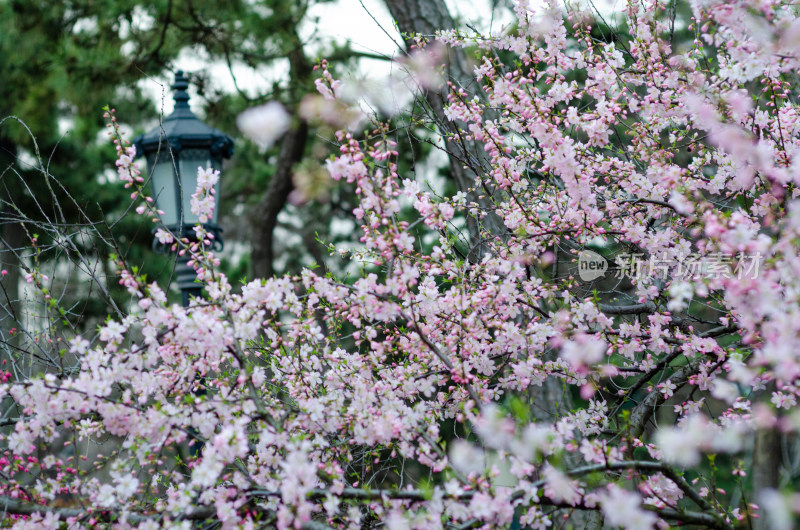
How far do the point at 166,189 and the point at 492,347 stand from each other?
2301 millimetres

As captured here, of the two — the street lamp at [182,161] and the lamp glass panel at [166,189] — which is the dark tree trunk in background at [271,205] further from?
the lamp glass panel at [166,189]

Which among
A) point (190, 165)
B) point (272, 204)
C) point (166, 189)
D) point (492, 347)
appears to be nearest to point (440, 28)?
point (190, 165)

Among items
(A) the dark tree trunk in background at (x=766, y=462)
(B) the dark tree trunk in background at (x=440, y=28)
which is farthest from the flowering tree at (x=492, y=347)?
(A) the dark tree trunk in background at (x=766, y=462)

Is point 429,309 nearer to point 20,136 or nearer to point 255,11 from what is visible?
point 255,11

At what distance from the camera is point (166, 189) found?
13.1 feet

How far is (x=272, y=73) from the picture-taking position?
7727 millimetres

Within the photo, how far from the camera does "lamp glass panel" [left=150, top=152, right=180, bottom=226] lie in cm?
392

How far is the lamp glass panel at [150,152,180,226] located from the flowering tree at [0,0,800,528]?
1.16 m

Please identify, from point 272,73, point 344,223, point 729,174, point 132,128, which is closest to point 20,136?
point 132,128

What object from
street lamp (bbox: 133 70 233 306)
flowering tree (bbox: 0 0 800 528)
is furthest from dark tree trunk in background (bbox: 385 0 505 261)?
street lamp (bbox: 133 70 233 306)

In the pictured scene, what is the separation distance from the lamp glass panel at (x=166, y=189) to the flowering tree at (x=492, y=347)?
1165 mm

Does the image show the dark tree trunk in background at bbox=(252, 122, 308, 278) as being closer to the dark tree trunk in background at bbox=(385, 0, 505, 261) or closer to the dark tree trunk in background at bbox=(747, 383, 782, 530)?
the dark tree trunk in background at bbox=(385, 0, 505, 261)

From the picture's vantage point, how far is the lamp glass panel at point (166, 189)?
3.92 metres

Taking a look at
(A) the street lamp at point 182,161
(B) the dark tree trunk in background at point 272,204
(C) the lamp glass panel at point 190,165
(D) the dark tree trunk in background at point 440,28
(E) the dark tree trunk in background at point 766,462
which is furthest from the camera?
(B) the dark tree trunk in background at point 272,204
